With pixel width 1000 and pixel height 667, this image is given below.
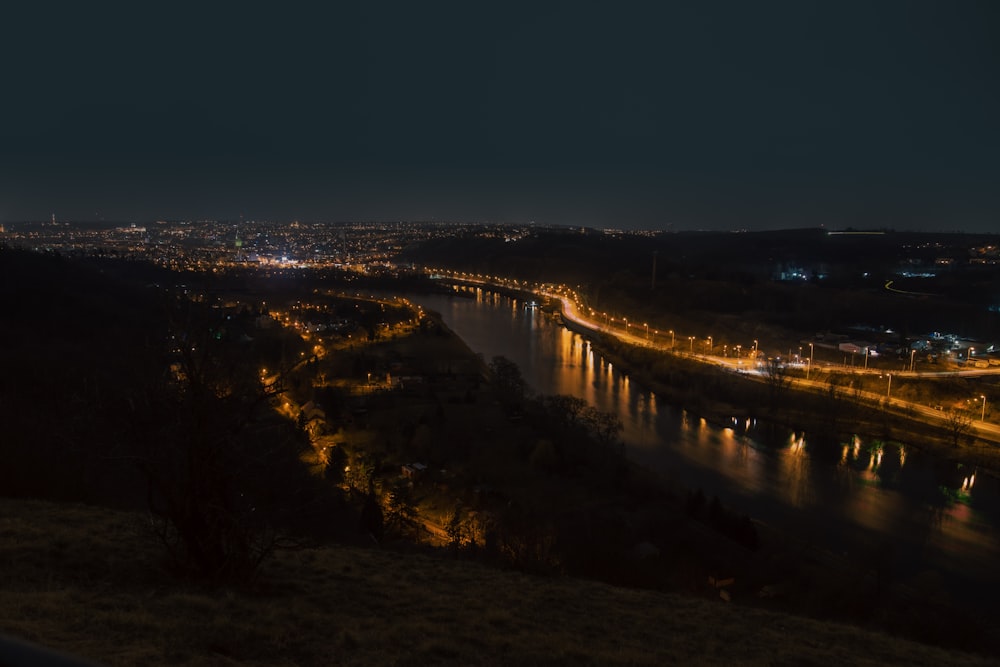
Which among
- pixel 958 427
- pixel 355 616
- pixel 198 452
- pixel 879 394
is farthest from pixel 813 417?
pixel 198 452

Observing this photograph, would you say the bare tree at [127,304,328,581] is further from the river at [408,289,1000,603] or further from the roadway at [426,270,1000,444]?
the roadway at [426,270,1000,444]

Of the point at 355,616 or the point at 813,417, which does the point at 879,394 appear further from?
the point at 355,616

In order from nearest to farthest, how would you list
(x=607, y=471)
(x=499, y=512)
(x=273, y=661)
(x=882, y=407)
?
(x=273, y=661), (x=499, y=512), (x=607, y=471), (x=882, y=407)

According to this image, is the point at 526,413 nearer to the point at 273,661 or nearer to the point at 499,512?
the point at 499,512

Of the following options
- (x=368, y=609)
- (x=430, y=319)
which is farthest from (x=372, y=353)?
(x=368, y=609)

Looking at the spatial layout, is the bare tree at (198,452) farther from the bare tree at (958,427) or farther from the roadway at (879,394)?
the roadway at (879,394)

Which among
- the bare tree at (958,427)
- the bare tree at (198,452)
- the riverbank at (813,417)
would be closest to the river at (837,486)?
the riverbank at (813,417)
